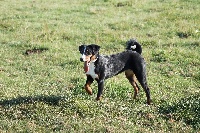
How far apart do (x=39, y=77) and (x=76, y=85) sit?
1802 mm

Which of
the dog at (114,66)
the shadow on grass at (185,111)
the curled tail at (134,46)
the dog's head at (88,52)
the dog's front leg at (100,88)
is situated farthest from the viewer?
the curled tail at (134,46)

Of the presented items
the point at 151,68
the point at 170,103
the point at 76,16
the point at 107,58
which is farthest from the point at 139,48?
the point at 76,16

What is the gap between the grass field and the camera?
9.15m

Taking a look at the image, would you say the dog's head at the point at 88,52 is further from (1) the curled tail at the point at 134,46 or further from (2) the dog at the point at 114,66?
(1) the curled tail at the point at 134,46

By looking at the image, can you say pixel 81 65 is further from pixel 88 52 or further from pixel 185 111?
pixel 185 111

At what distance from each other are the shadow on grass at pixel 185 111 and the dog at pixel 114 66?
871mm

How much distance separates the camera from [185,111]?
9.28m

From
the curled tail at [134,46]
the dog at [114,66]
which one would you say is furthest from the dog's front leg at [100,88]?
the curled tail at [134,46]

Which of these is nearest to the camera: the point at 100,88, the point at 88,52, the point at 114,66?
the point at 88,52

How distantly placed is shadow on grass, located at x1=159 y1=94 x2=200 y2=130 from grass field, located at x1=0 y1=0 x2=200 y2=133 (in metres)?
0.02

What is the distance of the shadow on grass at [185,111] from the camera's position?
901cm

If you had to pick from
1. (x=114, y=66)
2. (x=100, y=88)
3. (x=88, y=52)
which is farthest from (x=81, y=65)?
(x=88, y=52)

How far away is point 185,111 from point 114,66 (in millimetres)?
2204

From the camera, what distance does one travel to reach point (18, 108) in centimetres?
973
